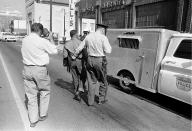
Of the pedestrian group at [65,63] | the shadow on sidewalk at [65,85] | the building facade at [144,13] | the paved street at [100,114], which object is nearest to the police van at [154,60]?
the paved street at [100,114]

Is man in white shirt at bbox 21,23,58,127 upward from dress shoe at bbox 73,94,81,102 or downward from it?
upward

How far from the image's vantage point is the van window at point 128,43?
5.77 meters

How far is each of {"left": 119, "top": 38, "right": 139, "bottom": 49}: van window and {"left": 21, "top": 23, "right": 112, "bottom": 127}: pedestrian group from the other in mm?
1224

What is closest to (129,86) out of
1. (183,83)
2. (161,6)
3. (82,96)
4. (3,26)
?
(82,96)

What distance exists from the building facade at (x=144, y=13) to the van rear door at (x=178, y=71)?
20.3ft

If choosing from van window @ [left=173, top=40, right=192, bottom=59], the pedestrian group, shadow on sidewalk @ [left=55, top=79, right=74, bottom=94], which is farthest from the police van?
shadow on sidewalk @ [left=55, top=79, right=74, bottom=94]

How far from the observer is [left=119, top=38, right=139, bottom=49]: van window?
577 cm

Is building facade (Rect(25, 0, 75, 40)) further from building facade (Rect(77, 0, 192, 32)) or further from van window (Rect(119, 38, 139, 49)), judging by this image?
van window (Rect(119, 38, 139, 49))

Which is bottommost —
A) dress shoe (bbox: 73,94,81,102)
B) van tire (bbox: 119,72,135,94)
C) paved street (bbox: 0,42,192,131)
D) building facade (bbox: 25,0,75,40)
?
paved street (bbox: 0,42,192,131)

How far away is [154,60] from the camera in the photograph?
517 cm

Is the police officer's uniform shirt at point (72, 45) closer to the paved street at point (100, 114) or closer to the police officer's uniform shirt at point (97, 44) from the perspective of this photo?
the police officer's uniform shirt at point (97, 44)

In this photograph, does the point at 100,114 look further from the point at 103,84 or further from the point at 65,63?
the point at 65,63

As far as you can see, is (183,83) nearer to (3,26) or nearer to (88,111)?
(88,111)

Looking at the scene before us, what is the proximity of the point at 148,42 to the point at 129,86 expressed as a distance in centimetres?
162
